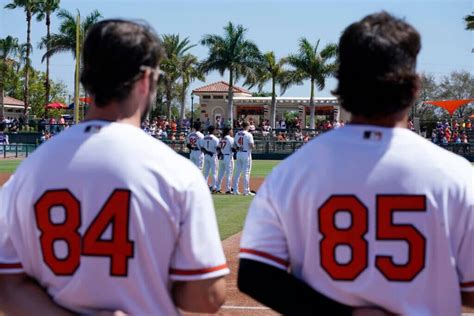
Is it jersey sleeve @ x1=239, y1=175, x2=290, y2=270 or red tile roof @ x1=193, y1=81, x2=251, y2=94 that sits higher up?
red tile roof @ x1=193, y1=81, x2=251, y2=94

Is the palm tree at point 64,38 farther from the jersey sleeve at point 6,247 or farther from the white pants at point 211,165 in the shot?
the jersey sleeve at point 6,247

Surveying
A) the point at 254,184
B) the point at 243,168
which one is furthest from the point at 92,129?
the point at 254,184

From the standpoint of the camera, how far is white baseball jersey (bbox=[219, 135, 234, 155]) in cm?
2248

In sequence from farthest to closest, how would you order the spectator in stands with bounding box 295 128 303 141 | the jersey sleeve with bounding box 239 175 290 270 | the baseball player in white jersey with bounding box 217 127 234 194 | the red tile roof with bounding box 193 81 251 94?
the red tile roof with bounding box 193 81 251 94 < the spectator in stands with bounding box 295 128 303 141 < the baseball player in white jersey with bounding box 217 127 234 194 < the jersey sleeve with bounding box 239 175 290 270

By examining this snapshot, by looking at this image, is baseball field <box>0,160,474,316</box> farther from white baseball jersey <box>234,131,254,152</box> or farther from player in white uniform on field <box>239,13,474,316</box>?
player in white uniform on field <box>239,13,474,316</box>

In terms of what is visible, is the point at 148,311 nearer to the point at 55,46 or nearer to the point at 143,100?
the point at 143,100

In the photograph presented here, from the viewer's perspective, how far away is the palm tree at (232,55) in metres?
56.8

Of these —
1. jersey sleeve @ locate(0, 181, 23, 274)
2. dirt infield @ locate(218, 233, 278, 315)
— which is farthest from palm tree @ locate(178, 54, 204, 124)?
jersey sleeve @ locate(0, 181, 23, 274)

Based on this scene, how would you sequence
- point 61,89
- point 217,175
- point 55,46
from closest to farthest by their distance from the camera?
point 217,175 → point 55,46 → point 61,89

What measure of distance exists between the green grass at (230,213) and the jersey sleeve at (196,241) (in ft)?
→ 28.2

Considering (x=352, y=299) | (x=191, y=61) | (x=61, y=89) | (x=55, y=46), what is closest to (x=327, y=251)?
(x=352, y=299)

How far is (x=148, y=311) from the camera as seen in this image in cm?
246

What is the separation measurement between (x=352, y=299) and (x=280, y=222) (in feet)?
1.16

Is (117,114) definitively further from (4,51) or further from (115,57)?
(4,51)
